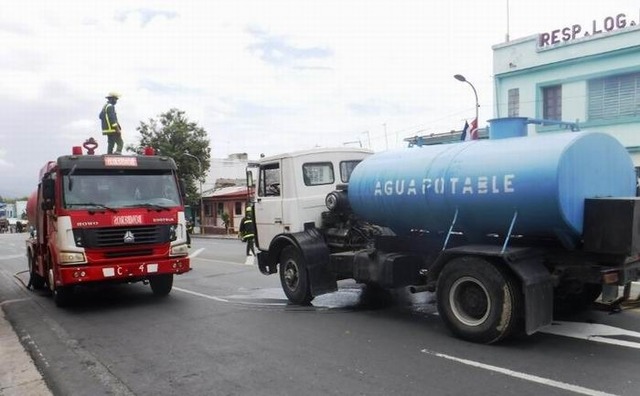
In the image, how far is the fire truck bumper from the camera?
868 centimetres

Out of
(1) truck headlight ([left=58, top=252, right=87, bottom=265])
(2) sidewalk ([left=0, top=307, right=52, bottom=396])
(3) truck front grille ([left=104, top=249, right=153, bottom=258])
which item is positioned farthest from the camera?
(3) truck front grille ([left=104, top=249, right=153, bottom=258])

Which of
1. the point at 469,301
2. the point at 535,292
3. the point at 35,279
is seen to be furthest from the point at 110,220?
the point at 535,292

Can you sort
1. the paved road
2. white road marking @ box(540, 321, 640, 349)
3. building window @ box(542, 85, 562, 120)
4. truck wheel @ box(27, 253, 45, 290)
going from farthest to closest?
1. building window @ box(542, 85, 562, 120)
2. truck wheel @ box(27, 253, 45, 290)
3. white road marking @ box(540, 321, 640, 349)
4. the paved road

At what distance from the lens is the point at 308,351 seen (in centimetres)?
628

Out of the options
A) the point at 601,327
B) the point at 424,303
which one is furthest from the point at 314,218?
the point at 601,327

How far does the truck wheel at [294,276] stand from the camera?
348 inches

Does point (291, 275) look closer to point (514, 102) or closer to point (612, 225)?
point (612, 225)

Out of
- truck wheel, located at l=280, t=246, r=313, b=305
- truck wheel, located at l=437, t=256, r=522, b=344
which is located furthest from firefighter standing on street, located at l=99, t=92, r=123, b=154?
truck wheel, located at l=437, t=256, r=522, b=344

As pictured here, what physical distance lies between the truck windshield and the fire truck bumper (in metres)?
0.95

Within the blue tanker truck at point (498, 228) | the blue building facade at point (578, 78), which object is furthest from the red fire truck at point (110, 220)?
the blue building facade at point (578, 78)

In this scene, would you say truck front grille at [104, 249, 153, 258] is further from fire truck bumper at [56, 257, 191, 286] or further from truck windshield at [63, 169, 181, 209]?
truck windshield at [63, 169, 181, 209]

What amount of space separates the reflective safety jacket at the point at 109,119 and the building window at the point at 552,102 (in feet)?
55.1

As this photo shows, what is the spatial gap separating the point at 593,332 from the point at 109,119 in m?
9.48

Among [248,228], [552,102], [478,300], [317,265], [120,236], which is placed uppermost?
[552,102]
